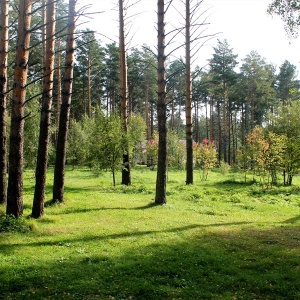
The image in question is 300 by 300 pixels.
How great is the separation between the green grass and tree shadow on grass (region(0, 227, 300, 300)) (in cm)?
1

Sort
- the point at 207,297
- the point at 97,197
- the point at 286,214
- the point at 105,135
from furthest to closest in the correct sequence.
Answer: the point at 105,135
the point at 97,197
the point at 286,214
the point at 207,297

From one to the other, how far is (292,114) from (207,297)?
2243 centimetres

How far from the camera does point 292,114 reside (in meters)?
23.8

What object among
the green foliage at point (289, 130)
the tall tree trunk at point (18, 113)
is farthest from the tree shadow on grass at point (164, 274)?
the green foliage at point (289, 130)

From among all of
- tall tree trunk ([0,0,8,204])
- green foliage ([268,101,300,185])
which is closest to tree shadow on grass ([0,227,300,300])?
tall tree trunk ([0,0,8,204])

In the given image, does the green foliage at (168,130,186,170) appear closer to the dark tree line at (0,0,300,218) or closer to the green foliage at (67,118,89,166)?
the dark tree line at (0,0,300,218)

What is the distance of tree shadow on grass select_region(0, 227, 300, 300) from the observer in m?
4.30

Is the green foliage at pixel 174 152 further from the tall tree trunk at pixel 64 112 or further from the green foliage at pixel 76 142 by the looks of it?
the tall tree trunk at pixel 64 112

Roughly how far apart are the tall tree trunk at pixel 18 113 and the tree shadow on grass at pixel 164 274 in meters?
2.13

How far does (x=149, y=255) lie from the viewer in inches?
232

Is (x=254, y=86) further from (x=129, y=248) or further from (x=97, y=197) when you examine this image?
(x=129, y=248)

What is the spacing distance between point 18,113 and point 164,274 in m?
4.97

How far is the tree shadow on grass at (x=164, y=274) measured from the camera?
14.1 feet

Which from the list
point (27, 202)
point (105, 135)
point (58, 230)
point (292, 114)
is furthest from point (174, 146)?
point (58, 230)
